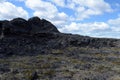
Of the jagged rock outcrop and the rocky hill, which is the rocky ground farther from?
the jagged rock outcrop

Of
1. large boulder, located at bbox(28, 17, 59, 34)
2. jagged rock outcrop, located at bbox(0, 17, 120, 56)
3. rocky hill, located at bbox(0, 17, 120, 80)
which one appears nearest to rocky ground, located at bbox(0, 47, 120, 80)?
rocky hill, located at bbox(0, 17, 120, 80)

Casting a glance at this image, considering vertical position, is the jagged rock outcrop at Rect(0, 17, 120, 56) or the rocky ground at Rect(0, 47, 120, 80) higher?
the jagged rock outcrop at Rect(0, 17, 120, 56)

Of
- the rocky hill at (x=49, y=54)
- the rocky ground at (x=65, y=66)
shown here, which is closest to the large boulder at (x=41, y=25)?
the rocky hill at (x=49, y=54)

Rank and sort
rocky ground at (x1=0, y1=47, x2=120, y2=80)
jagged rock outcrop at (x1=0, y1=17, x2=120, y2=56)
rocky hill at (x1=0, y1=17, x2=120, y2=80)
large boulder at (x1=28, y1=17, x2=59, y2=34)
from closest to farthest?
rocky ground at (x1=0, y1=47, x2=120, y2=80), rocky hill at (x1=0, y1=17, x2=120, y2=80), jagged rock outcrop at (x1=0, y1=17, x2=120, y2=56), large boulder at (x1=28, y1=17, x2=59, y2=34)

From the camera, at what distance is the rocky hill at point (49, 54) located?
97.5ft

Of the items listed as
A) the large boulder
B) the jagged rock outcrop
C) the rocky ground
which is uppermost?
the large boulder

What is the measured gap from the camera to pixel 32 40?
2115 inches

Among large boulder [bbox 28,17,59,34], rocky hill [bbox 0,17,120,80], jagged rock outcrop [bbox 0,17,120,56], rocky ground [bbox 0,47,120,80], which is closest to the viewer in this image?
rocky ground [bbox 0,47,120,80]

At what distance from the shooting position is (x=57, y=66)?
34500 millimetres

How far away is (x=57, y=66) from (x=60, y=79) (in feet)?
22.5

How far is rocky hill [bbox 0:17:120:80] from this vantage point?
2970cm

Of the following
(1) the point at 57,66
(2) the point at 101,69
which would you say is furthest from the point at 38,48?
(2) the point at 101,69

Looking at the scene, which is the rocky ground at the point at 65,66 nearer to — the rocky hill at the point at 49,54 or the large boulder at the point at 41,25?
the rocky hill at the point at 49,54

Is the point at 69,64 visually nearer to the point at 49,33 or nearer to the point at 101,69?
the point at 101,69
